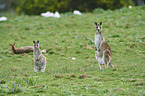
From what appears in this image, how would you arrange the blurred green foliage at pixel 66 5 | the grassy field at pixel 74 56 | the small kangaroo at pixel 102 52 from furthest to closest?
the blurred green foliage at pixel 66 5 → the small kangaroo at pixel 102 52 → the grassy field at pixel 74 56

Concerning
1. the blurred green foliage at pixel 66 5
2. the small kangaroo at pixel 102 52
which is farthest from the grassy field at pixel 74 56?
the blurred green foliage at pixel 66 5

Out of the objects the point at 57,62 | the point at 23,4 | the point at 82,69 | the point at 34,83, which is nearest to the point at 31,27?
the point at 23,4

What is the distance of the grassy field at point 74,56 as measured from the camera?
28.5ft

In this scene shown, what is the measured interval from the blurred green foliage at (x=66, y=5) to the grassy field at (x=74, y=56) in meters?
1.92

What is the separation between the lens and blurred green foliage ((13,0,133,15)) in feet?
95.3

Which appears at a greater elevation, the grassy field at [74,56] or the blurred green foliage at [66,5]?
the blurred green foliage at [66,5]

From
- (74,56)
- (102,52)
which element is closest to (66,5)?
(74,56)

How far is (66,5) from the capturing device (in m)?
30.3

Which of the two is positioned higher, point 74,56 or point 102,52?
point 102,52

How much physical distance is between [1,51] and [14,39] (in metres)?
3.66

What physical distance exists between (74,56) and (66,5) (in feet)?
51.8

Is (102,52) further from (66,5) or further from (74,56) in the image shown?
(66,5)

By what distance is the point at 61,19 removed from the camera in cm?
2642

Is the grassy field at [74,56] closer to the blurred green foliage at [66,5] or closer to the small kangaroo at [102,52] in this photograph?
the small kangaroo at [102,52]
